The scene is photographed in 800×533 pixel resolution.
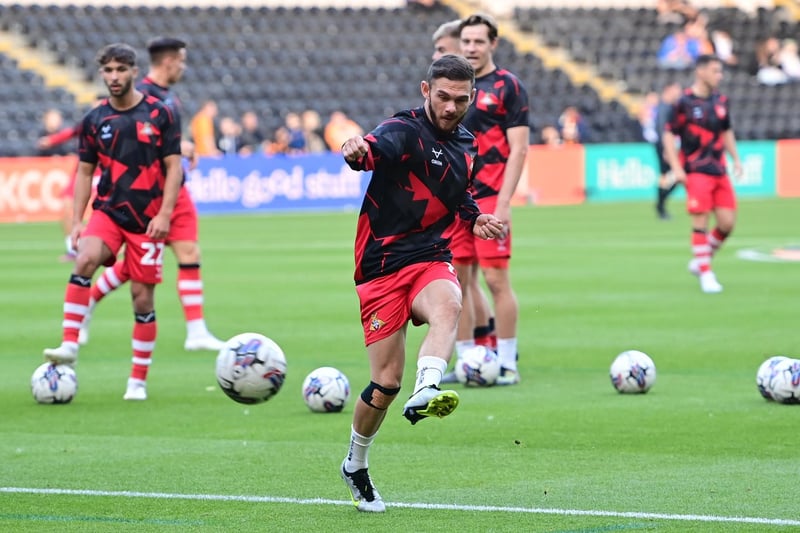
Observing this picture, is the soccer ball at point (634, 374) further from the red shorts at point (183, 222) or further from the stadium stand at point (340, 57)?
the stadium stand at point (340, 57)

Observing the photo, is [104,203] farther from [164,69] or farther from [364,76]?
[364,76]

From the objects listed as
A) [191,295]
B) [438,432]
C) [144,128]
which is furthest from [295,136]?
[438,432]

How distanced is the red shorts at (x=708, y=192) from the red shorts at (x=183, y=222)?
6.54 meters

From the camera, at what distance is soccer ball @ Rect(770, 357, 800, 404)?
10078 mm

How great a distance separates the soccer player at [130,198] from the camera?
10828mm

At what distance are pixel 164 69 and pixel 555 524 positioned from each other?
7194mm

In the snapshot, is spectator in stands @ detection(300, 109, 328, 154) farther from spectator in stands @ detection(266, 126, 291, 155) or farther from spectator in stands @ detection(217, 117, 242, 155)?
spectator in stands @ detection(217, 117, 242, 155)

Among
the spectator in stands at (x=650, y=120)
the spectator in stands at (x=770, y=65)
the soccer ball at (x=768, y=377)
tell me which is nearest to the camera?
the soccer ball at (x=768, y=377)

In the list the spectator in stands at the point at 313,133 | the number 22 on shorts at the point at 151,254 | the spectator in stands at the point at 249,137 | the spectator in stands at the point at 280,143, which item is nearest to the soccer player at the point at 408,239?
the number 22 on shorts at the point at 151,254

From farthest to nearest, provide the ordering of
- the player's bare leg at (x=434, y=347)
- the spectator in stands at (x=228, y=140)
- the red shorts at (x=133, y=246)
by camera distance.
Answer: the spectator in stands at (x=228, y=140), the red shorts at (x=133, y=246), the player's bare leg at (x=434, y=347)

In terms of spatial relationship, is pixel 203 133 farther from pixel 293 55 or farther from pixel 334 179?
pixel 293 55

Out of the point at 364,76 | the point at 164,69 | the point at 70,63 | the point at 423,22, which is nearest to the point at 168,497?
the point at 164,69

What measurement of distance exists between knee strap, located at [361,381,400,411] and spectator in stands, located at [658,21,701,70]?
39.2 meters

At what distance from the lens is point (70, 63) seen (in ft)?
128
